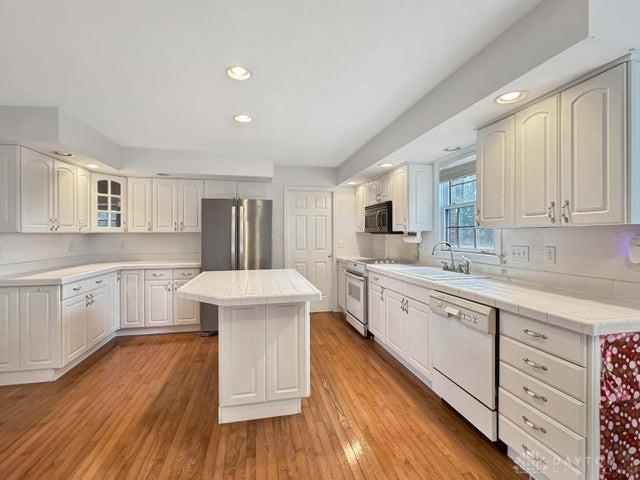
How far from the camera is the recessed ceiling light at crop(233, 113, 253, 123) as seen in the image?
2.76 meters

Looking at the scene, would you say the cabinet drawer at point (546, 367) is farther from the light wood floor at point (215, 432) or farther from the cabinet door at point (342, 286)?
the cabinet door at point (342, 286)

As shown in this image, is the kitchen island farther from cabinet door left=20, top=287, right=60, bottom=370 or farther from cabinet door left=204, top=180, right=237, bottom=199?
cabinet door left=204, top=180, right=237, bottom=199

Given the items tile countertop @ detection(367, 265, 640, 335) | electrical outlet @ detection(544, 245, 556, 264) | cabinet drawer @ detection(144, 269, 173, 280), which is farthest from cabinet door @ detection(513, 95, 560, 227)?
cabinet drawer @ detection(144, 269, 173, 280)

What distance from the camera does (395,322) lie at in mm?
2967

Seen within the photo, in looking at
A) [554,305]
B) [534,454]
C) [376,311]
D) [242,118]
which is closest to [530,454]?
[534,454]

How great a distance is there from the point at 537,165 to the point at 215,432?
2660 millimetres

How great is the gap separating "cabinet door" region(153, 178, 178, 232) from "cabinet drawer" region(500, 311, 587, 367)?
4029 millimetres

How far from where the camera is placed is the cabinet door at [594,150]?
1.39 m

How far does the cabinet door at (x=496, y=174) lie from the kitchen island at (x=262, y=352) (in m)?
1.41

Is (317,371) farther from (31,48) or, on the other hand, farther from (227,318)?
(31,48)

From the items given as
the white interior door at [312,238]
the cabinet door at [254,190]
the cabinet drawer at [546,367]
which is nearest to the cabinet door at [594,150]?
the cabinet drawer at [546,367]

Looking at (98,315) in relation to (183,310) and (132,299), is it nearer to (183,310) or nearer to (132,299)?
(132,299)

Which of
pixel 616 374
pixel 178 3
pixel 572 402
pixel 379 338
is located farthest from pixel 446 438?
pixel 178 3

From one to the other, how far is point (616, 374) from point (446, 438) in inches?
39.9
